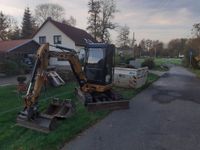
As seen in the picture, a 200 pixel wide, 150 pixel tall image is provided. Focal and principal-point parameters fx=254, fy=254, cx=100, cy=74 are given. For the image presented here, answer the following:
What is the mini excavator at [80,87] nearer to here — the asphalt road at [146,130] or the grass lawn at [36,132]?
the grass lawn at [36,132]

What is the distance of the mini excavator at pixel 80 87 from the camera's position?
754 cm

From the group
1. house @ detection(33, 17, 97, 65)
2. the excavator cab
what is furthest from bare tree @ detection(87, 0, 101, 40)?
the excavator cab

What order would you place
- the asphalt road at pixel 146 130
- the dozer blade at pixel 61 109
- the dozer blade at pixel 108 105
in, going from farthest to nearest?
1. the dozer blade at pixel 108 105
2. the dozer blade at pixel 61 109
3. the asphalt road at pixel 146 130

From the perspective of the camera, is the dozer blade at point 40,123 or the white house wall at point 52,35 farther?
the white house wall at point 52,35

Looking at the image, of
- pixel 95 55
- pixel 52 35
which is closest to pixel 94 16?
pixel 52 35

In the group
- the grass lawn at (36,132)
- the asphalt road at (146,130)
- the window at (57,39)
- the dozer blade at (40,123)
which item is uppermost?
the window at (57,39)

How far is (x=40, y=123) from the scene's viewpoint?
748 centimetres

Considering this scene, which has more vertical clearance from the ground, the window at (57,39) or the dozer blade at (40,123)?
the window at (57,39)

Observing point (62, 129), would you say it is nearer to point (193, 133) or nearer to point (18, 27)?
point (193, 133)

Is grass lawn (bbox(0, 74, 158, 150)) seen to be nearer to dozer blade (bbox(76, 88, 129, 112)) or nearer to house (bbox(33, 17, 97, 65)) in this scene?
dozer blade (bbox(76, 88, 129, 112))

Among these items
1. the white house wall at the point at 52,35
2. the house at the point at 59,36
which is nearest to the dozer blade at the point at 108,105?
the house at the point at 59,36

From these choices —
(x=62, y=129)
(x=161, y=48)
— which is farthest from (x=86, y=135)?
(x=161, y=48)

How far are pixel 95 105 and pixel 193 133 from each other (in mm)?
3948

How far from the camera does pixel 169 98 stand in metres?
14.3
